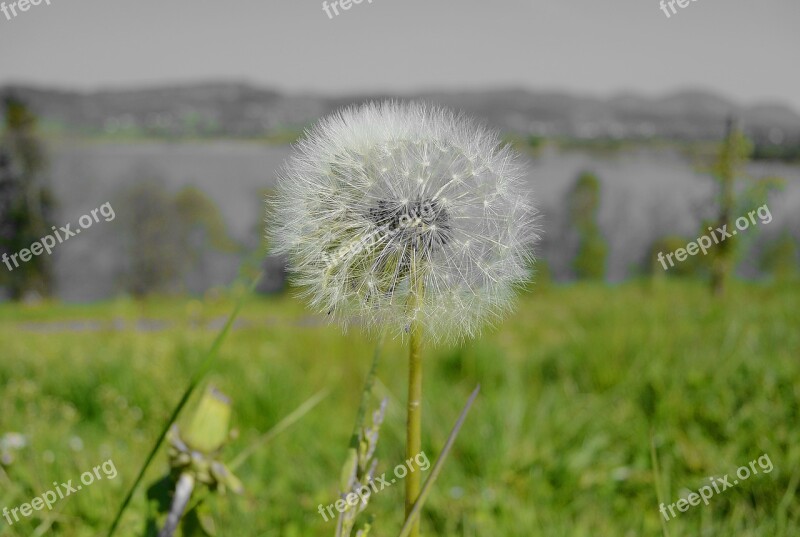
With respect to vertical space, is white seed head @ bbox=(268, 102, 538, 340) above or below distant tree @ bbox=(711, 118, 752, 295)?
above

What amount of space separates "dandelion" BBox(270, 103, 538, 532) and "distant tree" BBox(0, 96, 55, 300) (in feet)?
109

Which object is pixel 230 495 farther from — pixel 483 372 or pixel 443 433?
pixel 483 372

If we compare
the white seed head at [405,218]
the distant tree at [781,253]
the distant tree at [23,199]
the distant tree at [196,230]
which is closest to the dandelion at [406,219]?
the white seed head at [405,218]

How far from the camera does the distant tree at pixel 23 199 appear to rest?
1221 inches

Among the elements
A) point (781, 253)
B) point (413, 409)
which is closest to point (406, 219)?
point (413, 409)

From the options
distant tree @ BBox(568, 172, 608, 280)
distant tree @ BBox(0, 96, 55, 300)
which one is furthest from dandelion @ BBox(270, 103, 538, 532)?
distant tree @ BBox(0, 96, 55, 300)

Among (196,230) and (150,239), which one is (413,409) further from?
(150,239)

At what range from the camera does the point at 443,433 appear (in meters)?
3.29

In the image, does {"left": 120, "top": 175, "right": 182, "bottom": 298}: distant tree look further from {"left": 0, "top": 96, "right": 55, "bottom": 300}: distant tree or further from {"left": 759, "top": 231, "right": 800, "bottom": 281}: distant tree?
{"left": 759, "top": 231, "right": 800, "bottom": 281}: distant tree

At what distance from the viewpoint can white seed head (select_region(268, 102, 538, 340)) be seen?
1.09 metres

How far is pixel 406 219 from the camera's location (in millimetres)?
1104

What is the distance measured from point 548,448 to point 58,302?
34.7 meters

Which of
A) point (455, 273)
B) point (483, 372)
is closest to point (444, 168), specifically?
point (455, 273)

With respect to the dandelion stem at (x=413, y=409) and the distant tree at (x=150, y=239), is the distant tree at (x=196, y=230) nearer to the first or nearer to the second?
the distant tree at (x=150, y=239)
